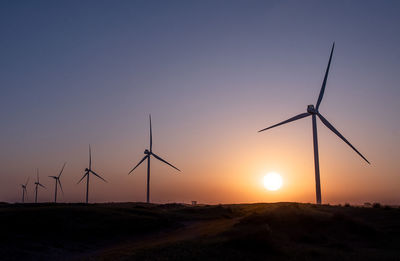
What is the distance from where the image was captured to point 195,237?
114 ft

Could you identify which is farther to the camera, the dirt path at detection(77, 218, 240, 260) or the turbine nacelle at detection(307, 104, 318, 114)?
the turbine nacelle at detection(307, 104, 318, 114)

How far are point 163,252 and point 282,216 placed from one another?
59.8 feet

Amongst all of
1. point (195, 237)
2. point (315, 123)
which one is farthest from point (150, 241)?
point (315, 123)

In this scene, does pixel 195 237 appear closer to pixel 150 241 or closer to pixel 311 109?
pixel 150 241

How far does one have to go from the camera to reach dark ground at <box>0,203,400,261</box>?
92.4 ft

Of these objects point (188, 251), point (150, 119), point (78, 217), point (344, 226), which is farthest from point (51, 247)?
point (150, 119)

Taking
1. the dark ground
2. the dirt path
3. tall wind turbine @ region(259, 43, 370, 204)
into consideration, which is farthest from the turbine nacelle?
the dirt path

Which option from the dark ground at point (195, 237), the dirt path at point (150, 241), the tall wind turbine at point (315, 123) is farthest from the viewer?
the tall wind turbine at point (315, 123)

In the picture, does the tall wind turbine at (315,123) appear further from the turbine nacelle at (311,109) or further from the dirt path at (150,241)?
the dirt path at (150,241)

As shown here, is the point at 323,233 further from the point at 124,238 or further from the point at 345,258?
the point at 124,238

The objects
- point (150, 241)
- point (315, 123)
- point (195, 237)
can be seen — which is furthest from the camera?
point (315, 123)

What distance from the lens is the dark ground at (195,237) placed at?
92.4 ft

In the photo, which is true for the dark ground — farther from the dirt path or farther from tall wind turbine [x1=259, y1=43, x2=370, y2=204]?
tall wind turbine [x1=259, y1=43, x2=370, y2=204]

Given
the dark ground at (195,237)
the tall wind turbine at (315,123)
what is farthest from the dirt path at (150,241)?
the tall wind turbine at (315,123)
